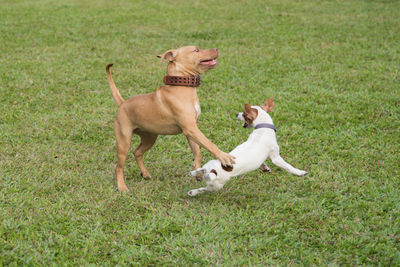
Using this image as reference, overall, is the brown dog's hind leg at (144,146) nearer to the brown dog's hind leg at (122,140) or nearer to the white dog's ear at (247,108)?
the brown dog's hind leg at (122,140)

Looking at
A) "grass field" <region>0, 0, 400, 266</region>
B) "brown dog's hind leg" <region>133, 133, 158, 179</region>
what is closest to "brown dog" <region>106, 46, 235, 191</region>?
"brown dog's hind leg" <region>133, 133, 158, 179</region>

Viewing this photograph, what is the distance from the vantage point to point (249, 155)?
3750 millimetres

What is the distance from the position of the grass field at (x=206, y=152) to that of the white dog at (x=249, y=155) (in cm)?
39

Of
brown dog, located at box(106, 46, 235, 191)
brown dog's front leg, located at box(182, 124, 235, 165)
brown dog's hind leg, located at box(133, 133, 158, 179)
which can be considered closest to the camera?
brown dog's front leg, located at box(182, 124, 235, 165)

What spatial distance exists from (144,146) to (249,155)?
1.33 meters

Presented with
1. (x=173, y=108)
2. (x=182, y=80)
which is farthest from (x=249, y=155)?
(x=182, y=80)

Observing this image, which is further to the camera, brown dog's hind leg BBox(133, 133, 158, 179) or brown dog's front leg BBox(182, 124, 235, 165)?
brown dog's hind leg BBox(133, 133, 158, 179)

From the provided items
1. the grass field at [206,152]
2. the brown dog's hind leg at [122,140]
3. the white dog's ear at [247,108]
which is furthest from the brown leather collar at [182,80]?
the grass field at [206,152]

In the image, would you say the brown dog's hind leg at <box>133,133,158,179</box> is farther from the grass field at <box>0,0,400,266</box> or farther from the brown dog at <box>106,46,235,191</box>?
the brown dog at <box>106,46,235,191</box>

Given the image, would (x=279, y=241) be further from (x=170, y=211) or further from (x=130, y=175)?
(x=130, y=175)

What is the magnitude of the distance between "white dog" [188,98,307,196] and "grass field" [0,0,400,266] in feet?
1.28

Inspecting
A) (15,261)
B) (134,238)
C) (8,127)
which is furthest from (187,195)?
(8,127)

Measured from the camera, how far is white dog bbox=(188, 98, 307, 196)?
145 inches

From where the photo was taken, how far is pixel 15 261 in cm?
325
